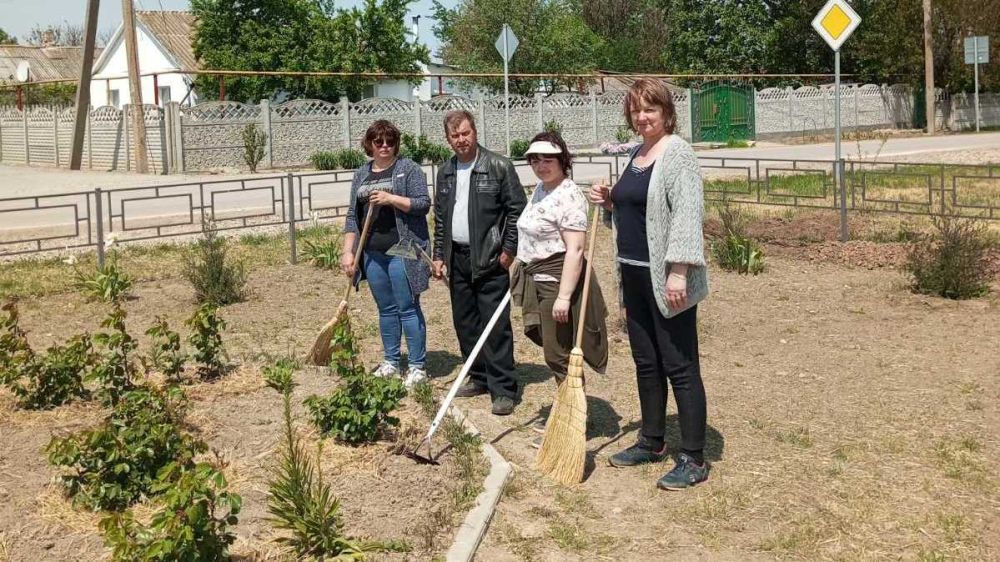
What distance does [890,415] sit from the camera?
5516 millimetres

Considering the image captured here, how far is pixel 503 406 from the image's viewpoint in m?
5.74

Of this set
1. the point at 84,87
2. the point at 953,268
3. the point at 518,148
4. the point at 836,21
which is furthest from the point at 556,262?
the point at 84,87

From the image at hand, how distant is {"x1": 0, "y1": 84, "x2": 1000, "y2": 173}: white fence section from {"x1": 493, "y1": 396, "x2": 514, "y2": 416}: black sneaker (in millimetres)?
19775

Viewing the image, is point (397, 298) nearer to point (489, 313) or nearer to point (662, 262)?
point (489, 313)

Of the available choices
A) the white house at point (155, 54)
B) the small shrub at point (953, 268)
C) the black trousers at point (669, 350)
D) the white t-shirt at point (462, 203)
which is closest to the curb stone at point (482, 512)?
the black trousers at point (669, 350)

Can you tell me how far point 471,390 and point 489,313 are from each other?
0.53 metres

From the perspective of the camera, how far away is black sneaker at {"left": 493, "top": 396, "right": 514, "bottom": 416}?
5.73 meters

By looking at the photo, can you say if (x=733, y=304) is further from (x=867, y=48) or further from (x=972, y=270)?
(x=867, y=48)

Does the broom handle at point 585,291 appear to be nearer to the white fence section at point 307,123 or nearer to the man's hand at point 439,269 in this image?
the man's hand at point 439,269

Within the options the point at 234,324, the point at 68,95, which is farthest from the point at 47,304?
the point at 68,95

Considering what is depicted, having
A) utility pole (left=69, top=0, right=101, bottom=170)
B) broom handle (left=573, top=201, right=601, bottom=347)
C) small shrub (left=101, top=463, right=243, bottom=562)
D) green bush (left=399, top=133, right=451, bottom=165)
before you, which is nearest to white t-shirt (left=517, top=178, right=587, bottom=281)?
broom handle (left=573, top=201, right=601, bottom=347)

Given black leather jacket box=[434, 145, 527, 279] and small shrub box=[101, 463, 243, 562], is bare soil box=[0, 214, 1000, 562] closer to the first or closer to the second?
small shrub box=[101, 463, 243, 562]

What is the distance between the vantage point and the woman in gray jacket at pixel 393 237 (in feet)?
19.8

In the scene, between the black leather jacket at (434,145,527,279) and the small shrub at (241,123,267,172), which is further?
the small shrub at (241,123,267,172)
